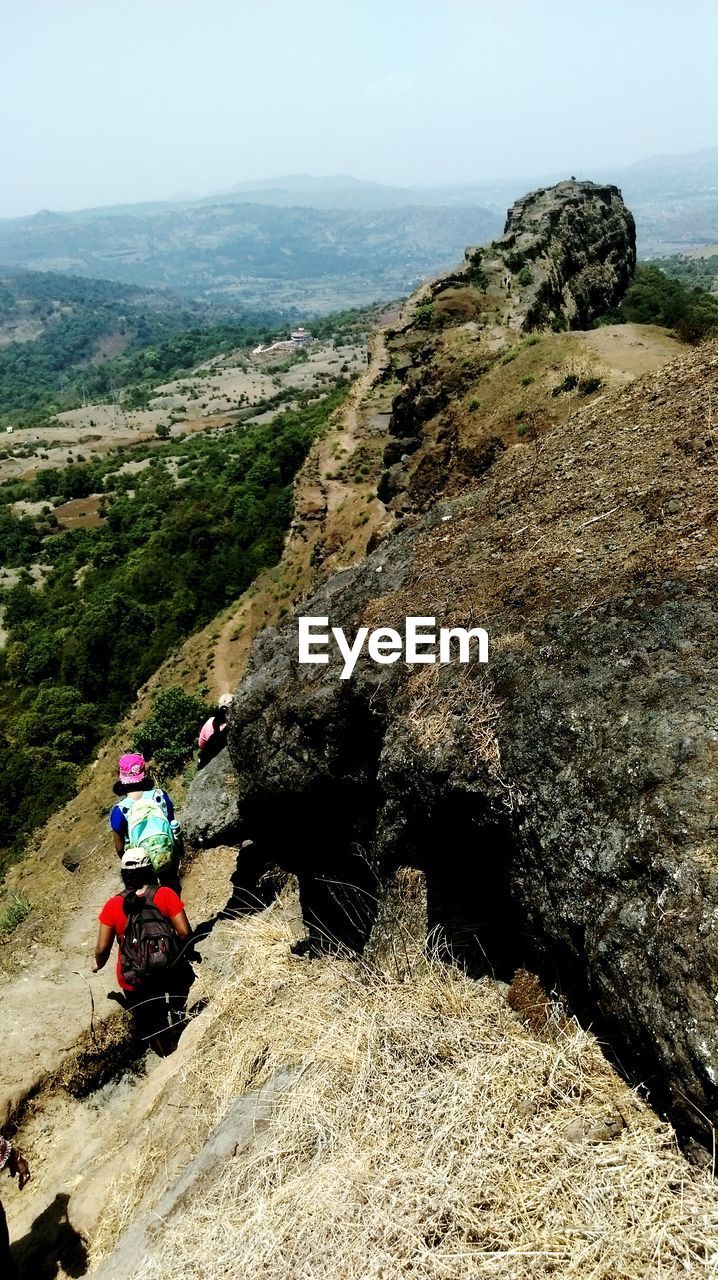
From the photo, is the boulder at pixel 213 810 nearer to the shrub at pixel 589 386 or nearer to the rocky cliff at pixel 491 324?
the rocky cliff at pixel 491 324

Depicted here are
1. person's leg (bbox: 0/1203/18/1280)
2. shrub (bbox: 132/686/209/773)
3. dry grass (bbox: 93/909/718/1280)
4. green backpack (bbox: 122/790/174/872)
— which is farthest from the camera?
shrub (bbox: 132/686/209/773)

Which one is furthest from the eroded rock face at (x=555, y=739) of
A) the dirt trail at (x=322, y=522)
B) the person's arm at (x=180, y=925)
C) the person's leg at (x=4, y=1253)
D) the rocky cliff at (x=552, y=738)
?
the dirt trail at (x=322, y=522)

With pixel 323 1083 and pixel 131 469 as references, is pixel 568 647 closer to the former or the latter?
pixel 323 1083

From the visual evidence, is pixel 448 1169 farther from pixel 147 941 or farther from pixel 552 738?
pixel 147 941

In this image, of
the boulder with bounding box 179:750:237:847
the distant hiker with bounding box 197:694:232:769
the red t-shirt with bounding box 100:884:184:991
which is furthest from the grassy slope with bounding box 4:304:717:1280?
the distant hiker with bounding box 197:694:232:769

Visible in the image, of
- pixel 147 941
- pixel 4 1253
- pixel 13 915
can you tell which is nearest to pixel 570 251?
pixel 13 915

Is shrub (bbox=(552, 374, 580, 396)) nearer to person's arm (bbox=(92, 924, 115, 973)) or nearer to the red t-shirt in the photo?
the red t-shirt
